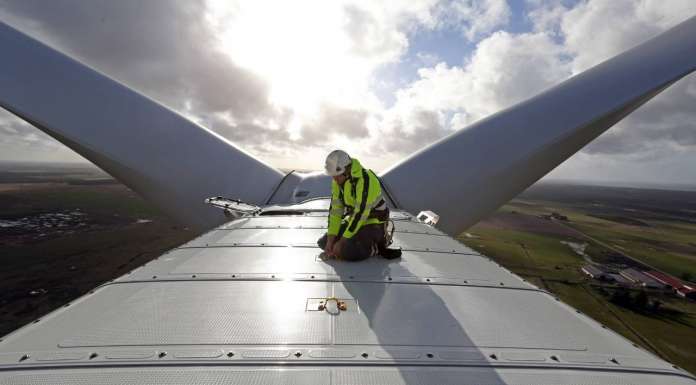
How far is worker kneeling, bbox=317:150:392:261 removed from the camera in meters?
3.59

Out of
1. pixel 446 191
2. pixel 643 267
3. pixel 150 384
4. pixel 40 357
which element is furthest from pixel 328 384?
pixel 643 267

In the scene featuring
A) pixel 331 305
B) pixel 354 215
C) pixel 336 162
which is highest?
pixel 336 162

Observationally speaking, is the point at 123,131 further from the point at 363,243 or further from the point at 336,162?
the point at 363,243

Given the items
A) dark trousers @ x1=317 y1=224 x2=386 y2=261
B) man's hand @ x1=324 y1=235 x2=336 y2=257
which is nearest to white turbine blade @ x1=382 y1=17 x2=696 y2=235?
dark trousers @ x1=317 y1=224 x2=386 y2=261

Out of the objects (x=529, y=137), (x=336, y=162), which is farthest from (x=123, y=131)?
(x=529, y=137)

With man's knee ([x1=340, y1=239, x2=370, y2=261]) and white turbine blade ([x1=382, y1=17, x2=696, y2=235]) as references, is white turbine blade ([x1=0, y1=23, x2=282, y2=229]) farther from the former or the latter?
white turbine blade ([x1=382, y1=17, x2=696, y2=235])

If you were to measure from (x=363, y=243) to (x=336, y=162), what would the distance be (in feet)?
3.43

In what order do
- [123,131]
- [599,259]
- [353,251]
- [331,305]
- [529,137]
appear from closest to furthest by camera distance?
[331,305] → [353,251] → [123,131] → [529,137] → [599,259]

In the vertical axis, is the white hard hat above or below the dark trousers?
above

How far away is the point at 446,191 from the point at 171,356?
5.59 metres

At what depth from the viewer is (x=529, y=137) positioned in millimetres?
6004

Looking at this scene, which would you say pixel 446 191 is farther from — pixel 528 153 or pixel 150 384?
pixel 150 384

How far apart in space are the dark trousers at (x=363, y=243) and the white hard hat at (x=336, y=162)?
79cm

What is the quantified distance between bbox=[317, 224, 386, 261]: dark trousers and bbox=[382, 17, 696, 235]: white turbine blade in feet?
9.55
